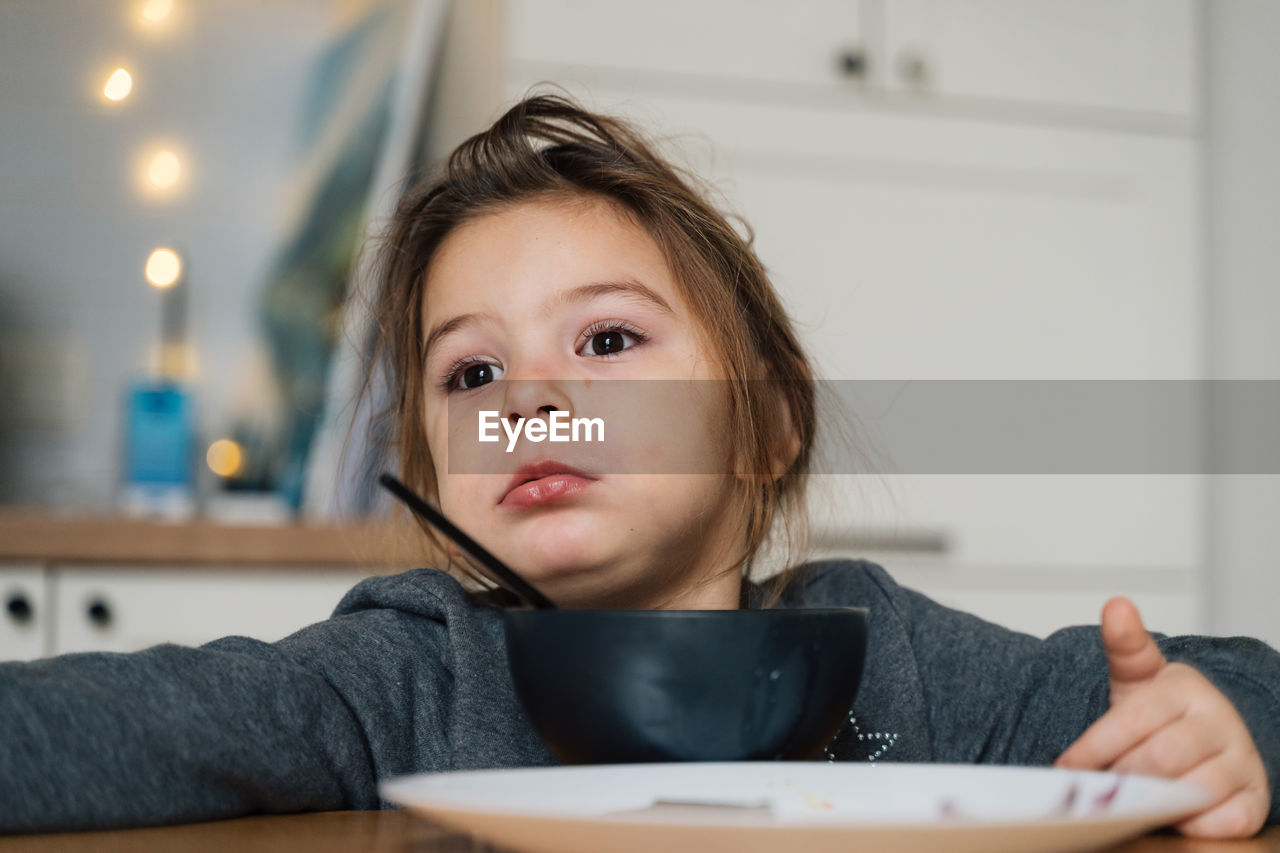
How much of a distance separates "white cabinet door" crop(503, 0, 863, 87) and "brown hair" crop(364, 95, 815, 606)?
72cm

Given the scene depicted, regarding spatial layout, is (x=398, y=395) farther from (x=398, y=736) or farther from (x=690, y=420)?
(x=398, y=736)

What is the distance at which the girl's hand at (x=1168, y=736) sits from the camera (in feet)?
1.78

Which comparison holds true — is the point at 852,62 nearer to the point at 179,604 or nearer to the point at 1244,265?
the point at 1244,265

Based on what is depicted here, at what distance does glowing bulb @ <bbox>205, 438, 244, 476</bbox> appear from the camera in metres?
2.07

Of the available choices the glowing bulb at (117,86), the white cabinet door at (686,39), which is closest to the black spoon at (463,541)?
the white cabinet door at (686,39)

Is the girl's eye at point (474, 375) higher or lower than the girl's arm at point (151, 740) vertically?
higher

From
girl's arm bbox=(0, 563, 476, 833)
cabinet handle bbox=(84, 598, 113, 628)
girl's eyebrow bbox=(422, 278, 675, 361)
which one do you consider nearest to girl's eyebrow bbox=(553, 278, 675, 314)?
girl's eyebrow bbox=(422, 278, 675, 361)

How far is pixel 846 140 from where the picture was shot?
1.97 metres

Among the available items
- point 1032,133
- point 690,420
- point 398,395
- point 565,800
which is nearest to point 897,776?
point 565,800

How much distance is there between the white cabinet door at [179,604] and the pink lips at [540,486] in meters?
0.76

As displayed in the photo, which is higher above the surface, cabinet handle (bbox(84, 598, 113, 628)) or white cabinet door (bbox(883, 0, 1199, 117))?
white cabinet door (bbox(883, 0, 1199, 117))

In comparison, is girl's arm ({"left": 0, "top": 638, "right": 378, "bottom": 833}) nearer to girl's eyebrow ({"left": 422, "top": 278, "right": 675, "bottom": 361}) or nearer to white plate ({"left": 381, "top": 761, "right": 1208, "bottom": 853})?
white plate ({"left": 381, "top": 761, "right": 1208, "bottom": 853})

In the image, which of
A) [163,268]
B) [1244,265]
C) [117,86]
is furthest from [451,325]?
[1244,265]

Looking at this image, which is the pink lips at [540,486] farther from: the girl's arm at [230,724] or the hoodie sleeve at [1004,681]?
the hoodie sleeve at [1004,681]
